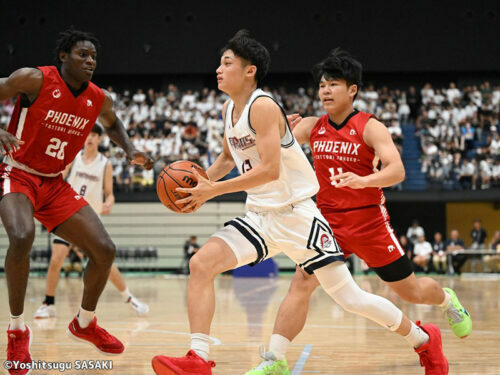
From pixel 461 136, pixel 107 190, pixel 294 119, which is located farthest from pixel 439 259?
pixel 294 119

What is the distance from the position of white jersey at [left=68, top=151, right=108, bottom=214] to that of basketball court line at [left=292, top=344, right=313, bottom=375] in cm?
391

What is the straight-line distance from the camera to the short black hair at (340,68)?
472cm

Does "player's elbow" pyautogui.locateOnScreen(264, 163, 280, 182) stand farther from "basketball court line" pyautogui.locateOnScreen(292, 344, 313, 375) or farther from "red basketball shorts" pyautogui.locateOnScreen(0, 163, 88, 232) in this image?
"red basketball shorts" pyautogui.locateOnScreen(0, 163, 88, 232)

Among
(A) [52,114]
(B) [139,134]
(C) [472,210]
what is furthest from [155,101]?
(A) [52,114]

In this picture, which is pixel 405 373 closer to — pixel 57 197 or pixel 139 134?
pixel 57 197

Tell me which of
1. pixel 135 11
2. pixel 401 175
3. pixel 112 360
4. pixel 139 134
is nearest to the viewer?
pixel 401 175

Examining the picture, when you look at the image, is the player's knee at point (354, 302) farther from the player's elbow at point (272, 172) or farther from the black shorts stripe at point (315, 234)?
the player's elbow at point (272, 172)

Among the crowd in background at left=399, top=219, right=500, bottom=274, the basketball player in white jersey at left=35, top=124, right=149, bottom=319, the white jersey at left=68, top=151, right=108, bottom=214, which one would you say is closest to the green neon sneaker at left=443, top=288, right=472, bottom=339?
the basketball player in white jersey at left=35, top=124, right=149, bottom=319

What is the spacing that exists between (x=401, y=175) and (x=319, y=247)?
31.3 inches

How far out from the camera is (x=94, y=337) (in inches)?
186

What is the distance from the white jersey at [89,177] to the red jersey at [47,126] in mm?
3779

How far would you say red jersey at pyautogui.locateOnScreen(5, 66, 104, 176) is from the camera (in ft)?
14.7

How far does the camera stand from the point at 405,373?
452cm

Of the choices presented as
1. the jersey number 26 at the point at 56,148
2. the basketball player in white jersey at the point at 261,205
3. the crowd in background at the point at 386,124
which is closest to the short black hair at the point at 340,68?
the basketball player in white jersey at the point at 261,205
